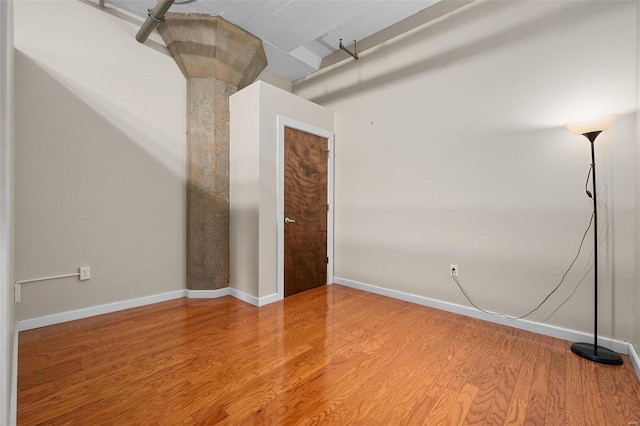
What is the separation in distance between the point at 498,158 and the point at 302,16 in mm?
2467

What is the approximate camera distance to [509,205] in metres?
2.52

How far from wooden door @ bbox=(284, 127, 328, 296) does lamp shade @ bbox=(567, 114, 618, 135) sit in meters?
2.49

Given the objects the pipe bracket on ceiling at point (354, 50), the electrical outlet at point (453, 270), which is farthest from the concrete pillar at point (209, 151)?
the electrical outlet at point (453, 270)

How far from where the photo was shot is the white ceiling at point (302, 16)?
111 inches

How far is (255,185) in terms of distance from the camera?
10.0 ft

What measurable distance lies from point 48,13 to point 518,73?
161 inches

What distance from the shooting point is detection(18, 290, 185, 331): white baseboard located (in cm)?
235

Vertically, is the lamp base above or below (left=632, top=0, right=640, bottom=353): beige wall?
below

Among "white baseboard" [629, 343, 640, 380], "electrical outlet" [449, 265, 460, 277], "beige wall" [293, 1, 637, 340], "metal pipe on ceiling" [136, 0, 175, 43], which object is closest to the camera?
"white baseboard" [629, 343, 640, 380]

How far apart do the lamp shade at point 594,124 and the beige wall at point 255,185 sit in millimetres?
2599

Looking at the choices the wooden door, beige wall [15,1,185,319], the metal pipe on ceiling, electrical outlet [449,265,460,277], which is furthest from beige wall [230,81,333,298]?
electrical outlet [449,265,460,277]

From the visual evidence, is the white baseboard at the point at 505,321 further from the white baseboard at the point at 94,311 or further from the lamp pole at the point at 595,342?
the white baseboard at the point at 94,311

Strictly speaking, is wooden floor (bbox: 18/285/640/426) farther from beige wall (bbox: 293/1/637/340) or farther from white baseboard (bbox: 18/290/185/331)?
beige wall (bbox: 293/1/637/340)

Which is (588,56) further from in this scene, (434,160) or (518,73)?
(434,160)
